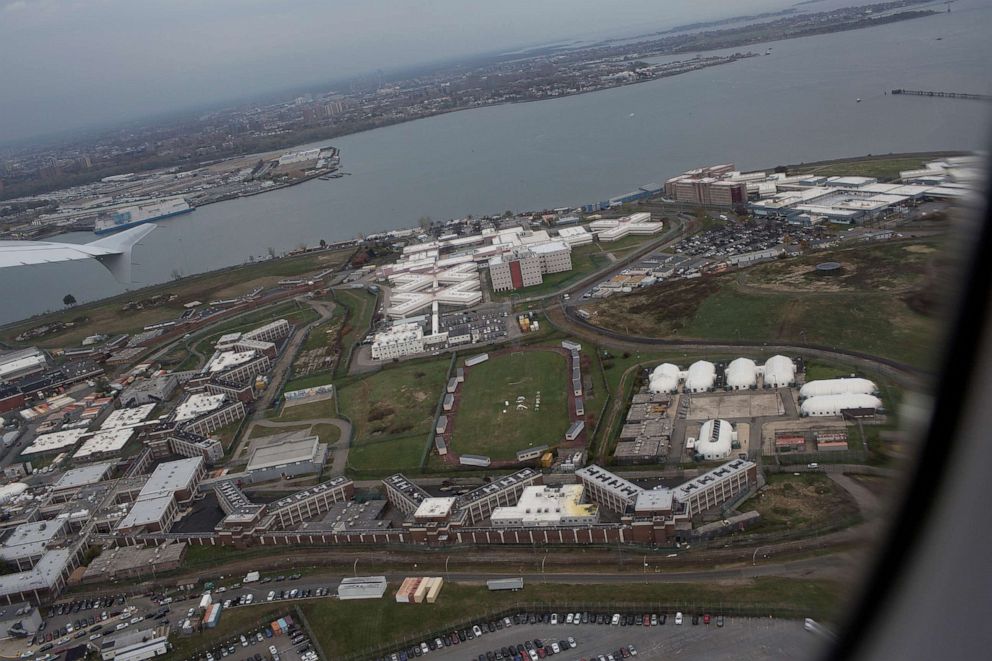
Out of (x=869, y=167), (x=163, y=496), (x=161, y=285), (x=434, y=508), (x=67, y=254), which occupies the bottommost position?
(x=161, y=285)

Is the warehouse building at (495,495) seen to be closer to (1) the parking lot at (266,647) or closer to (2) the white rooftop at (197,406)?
(1) the parking lot at (266,647)

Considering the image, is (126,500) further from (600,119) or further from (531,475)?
(600,119)

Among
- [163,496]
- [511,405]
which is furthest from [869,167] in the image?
[163,496]

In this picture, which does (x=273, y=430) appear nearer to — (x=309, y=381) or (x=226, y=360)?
(x=309, y=381)

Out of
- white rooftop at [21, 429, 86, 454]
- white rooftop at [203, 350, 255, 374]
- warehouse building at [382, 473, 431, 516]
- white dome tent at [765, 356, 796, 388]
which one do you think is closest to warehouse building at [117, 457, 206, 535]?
white rooftop at [21, 429, 86, 454]

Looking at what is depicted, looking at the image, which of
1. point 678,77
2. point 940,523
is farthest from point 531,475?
point 678,77

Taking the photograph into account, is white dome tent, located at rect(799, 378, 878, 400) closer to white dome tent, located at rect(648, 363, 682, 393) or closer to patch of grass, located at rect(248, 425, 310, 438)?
white dome tent, located at rect(648, 363, 682, 393)

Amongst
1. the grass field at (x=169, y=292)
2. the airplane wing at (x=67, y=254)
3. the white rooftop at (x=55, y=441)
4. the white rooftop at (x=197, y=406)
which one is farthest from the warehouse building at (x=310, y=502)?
the grass field at (x=169, y=292)
